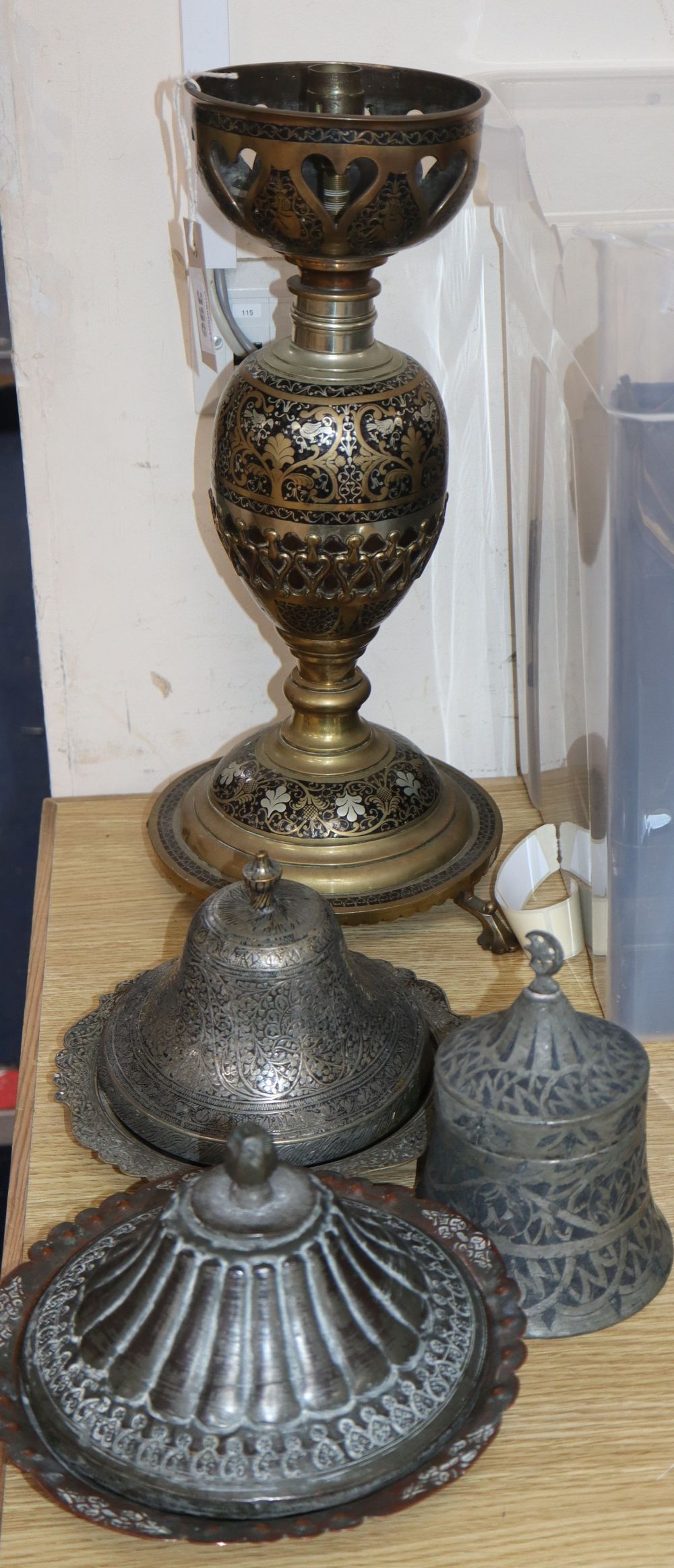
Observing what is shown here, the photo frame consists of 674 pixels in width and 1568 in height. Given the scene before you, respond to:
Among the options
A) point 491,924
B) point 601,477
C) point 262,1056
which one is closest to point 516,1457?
point 262,1056

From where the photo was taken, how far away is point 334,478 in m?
0.88

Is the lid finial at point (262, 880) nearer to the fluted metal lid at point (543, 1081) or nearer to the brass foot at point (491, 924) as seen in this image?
the fluted metal lid at point (543, 1081)

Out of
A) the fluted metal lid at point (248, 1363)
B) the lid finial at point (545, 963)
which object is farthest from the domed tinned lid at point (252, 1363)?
the lid finial at point (545, 963)

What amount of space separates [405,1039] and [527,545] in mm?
417

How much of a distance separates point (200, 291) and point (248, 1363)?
68cm

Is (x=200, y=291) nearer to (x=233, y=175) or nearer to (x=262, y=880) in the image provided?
(x=233, y=175)

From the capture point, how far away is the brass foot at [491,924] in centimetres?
98

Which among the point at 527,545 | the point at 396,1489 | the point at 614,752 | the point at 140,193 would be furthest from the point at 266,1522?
the point at 140,193

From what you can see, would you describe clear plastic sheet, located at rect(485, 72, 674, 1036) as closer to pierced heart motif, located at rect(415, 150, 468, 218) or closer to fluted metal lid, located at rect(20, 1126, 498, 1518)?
pierced heart motif, located at rect(415, 150, 468, 218)

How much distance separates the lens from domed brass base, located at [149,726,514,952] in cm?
97

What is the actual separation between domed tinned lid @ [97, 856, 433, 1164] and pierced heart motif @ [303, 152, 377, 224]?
1.15ft

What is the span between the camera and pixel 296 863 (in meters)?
0.97

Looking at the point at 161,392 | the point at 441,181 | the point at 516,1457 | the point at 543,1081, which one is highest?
the point at 441,181

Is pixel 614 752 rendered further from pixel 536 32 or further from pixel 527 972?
pixel 536 32
